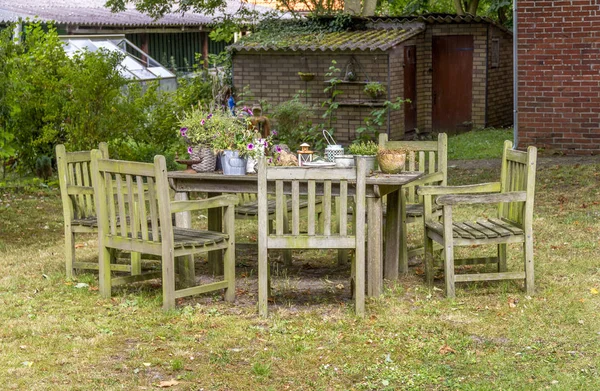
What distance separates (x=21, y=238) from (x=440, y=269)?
4431mm

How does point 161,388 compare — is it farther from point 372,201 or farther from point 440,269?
point 440,269

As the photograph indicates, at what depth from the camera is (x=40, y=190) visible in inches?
542

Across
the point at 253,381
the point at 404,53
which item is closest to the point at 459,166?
the point at 404,53

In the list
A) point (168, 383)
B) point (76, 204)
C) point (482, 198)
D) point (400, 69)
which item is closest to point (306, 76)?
point (400, 69)

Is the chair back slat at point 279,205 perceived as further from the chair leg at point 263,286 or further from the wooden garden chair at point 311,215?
the chair leg at point 263,286

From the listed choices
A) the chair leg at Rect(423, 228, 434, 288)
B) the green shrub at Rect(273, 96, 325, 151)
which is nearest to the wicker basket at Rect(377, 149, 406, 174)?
the chair leg at Rect(423, 228, 434, 288)

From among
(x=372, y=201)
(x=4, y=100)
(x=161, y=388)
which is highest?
(x=4, y=100)

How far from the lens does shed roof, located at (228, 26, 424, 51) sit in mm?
18172

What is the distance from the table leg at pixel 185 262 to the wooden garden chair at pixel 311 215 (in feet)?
3.05

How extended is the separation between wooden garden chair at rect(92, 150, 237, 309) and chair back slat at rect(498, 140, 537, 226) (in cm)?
207

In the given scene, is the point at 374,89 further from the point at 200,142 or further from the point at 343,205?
the point at 343,205

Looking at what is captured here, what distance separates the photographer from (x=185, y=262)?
7617 millimetres

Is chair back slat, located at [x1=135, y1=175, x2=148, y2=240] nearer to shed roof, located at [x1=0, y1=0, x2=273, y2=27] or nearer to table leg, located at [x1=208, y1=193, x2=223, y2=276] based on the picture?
table leg, located at [x1=208, y1=193, x2=223, y2=276]

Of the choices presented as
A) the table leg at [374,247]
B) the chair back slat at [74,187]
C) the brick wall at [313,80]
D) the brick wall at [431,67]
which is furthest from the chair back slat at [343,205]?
the brick wall at [431,67]
